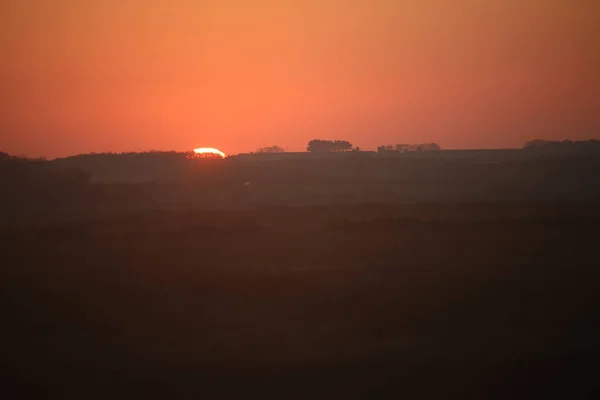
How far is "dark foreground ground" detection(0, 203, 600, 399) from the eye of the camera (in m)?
8.23

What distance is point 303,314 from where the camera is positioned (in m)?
11.0

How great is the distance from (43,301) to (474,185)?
29.8m

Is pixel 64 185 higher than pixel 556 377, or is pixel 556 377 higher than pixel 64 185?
pixel 64 185

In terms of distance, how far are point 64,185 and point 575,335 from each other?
86.6 feet

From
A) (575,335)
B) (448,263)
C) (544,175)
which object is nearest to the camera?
(575,335)

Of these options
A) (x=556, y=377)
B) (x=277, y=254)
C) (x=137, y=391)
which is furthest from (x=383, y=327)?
(x=277, y=254)

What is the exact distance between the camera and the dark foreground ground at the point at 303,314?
8234 mm

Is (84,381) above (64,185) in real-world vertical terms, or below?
below

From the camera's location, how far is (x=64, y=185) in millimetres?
30344

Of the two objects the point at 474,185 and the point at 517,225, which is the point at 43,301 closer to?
the point at 517,225

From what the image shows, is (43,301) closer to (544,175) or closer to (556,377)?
(556,377)

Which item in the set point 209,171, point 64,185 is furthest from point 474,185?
point 64,185

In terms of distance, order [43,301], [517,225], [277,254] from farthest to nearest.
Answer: [517,225], [277,254], [43,301]

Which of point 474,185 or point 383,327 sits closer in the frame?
point 383,327
